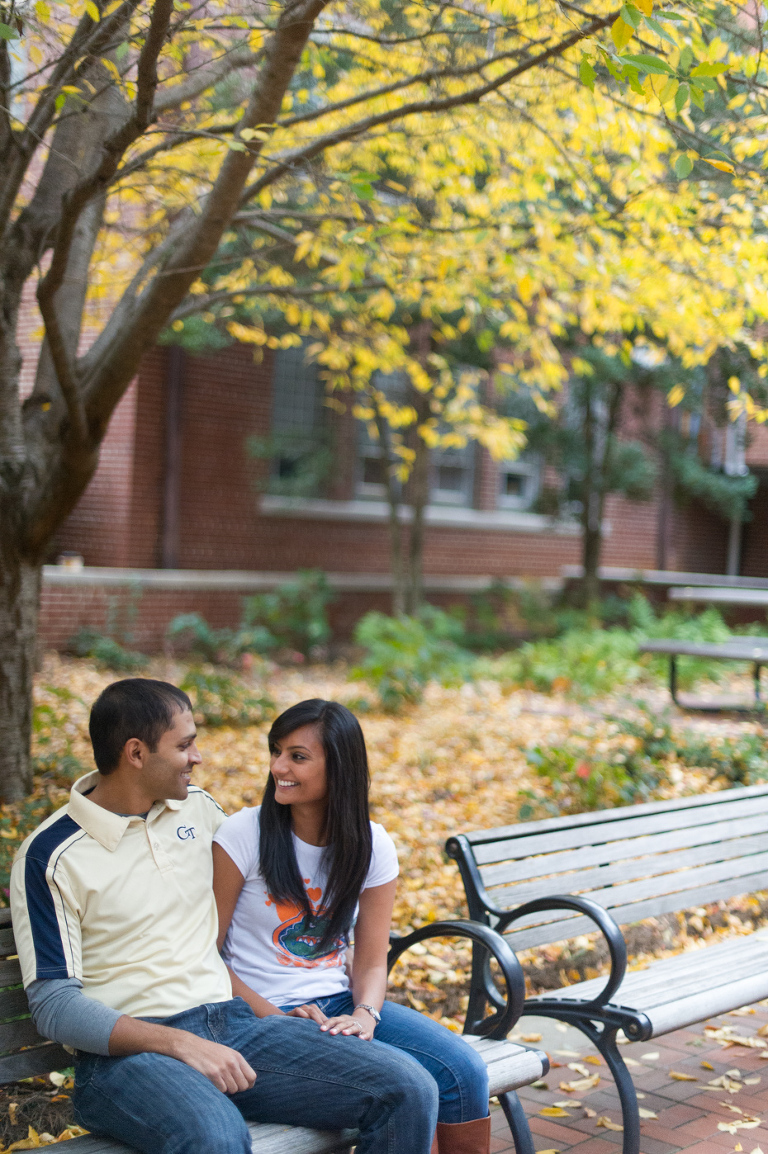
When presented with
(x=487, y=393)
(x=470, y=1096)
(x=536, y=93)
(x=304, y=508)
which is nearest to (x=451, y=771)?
(x=536, y=93)

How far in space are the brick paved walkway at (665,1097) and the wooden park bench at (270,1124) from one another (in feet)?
1.73

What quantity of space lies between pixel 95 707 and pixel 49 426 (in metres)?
3.28

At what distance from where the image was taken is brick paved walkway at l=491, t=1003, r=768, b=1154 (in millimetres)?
3381

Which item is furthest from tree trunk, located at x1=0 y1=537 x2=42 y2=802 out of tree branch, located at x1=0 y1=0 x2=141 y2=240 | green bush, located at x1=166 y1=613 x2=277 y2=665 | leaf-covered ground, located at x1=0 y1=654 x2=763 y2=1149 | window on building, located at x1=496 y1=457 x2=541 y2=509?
window on building, located at x1=496 y1=457 x2=541 y2=509

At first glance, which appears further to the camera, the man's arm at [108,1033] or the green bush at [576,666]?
the green bush at [576,666]

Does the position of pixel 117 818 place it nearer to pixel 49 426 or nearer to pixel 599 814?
pixel 599 814

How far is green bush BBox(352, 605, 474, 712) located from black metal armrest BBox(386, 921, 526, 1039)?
6.36 metres

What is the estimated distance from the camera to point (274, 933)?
2.84 m

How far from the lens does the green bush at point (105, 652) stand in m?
11.0

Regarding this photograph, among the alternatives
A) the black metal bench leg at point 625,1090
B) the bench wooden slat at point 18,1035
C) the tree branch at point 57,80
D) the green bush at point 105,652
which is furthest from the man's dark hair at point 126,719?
the green bush at point 105,652

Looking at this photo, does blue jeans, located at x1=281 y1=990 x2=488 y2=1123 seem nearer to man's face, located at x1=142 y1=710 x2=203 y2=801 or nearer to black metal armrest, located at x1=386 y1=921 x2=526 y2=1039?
black metal armrest, located at x1=386 y1=921 x2=526 y2=1039

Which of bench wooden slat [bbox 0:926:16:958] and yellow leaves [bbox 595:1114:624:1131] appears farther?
yellow leaves [bbox 595:1114:624:1131]

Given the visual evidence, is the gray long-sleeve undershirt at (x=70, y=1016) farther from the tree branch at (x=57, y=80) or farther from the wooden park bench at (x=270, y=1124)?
the tree branch at (x=57, y=80)

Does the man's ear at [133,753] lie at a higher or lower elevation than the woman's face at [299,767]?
higher
